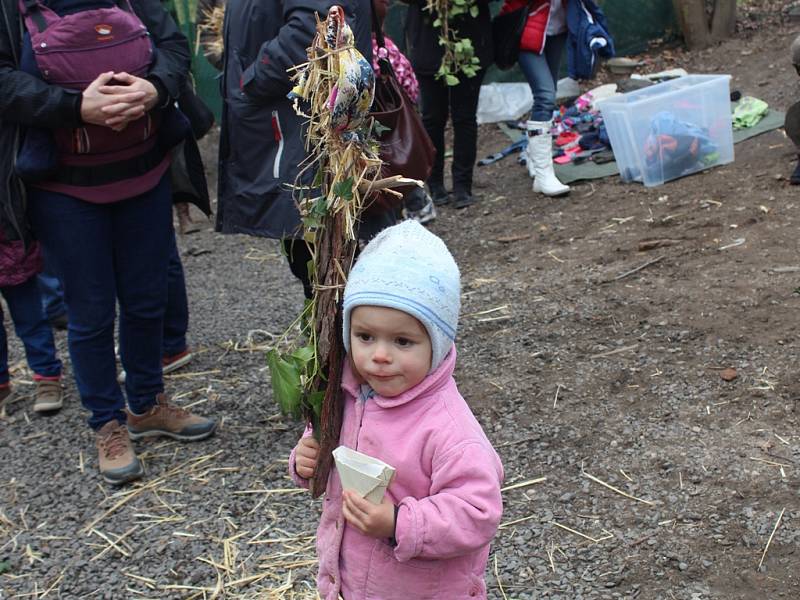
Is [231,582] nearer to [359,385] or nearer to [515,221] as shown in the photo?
[359,385]

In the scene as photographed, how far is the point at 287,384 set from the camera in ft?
6.65

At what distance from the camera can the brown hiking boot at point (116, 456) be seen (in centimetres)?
363

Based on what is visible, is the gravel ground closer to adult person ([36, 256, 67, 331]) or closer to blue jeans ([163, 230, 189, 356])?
blue jeans ([163, 230, 189, 356])

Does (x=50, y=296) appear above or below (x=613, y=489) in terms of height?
below

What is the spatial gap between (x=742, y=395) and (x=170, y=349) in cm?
271

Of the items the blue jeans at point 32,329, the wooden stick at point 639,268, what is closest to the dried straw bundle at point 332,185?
the blue jeans at point 32,329

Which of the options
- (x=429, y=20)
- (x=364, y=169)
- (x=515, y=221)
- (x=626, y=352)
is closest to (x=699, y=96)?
(x=515, y=221)

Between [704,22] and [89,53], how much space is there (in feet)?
26.6

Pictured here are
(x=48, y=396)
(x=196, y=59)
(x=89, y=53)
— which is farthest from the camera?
(x=196, y=59)

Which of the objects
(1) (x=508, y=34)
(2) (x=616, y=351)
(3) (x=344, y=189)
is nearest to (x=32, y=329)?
(2) (x=616, y=351)

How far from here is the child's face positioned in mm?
1811

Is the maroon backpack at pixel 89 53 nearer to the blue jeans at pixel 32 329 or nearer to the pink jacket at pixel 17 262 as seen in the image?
the pink jacket at pixel 17 262

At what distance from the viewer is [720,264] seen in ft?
15.9

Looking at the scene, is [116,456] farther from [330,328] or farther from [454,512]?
[454,512]
